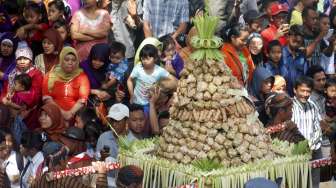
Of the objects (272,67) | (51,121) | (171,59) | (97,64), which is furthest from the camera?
(272,67)

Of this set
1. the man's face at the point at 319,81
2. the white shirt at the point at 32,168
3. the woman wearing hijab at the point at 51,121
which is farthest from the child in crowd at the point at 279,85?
the white shirt at the point at 32,168

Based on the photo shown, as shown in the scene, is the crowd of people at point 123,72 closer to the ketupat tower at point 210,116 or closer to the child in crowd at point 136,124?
the child in crowd at point 136,124

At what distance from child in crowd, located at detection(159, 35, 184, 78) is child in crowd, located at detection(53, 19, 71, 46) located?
1.50 metres

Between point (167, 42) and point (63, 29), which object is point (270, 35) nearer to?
point (167, 42)

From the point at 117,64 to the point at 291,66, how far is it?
120 inches

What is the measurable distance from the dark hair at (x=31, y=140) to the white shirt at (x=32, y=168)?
22 cm

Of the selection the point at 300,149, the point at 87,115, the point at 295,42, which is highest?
the point at 295,42

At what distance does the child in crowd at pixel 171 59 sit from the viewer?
18125 millimetres

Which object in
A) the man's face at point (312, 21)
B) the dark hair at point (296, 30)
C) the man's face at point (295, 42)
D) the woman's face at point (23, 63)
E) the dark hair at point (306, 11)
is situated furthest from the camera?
the dark hair at point (306, 11)

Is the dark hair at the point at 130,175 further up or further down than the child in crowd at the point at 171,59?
further down

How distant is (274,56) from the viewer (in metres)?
19.1

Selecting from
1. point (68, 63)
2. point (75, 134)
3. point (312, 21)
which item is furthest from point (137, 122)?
point (312, 21)

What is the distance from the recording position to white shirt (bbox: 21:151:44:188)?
47.9 feet

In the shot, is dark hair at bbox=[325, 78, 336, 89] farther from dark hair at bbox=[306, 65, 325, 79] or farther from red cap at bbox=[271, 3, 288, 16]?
red cap at bbox=[271, 3, 288, 16]
